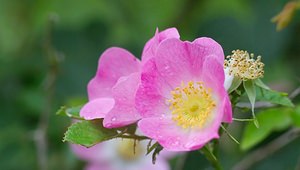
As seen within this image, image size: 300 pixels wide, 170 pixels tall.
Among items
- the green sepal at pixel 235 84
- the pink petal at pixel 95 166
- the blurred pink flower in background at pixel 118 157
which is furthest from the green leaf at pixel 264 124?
the pink petal at pixel 95 166

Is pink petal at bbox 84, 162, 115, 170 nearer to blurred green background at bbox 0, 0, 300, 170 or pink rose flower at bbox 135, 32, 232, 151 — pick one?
blurred green background at bbox 0, 0, 300, 170

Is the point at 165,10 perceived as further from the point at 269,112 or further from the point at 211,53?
the point at 211,53

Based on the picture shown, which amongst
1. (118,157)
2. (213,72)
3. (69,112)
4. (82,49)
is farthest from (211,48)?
(82,49)

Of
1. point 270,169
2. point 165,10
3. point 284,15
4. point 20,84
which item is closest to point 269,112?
point 284,15

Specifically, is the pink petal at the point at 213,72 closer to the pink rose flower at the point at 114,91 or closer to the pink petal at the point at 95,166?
the pink rose flower at the point at 114,91

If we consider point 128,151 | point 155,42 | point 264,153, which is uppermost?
point 155,42

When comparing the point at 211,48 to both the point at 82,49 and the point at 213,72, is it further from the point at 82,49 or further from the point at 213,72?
the point at 82,49
